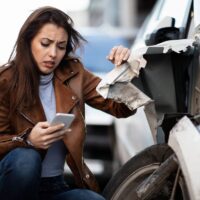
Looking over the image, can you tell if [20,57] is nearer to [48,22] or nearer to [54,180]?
[48,22]

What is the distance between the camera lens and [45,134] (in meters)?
3.10

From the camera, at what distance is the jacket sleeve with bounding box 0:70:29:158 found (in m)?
3.23

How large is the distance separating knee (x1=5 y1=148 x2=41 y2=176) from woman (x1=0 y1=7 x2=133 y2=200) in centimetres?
1

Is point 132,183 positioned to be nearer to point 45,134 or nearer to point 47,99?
point 45,134

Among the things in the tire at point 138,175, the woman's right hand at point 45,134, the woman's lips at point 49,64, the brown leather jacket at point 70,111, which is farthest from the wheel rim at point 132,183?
the woman's lips at point 49,64

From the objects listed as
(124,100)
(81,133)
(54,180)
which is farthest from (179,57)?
(54,180)

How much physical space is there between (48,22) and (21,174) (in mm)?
714

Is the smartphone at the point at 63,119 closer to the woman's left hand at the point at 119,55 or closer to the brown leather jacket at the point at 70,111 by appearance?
the brown leather jacket at the point at 70,111

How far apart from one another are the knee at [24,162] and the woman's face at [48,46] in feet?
1.37

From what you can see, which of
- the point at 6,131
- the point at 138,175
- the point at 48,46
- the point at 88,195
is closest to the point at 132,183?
the point at 138,175

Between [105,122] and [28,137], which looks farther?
[105,122]

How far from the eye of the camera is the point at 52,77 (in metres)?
3.43

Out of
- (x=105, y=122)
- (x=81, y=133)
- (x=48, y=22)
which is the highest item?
(x=48, y=22)

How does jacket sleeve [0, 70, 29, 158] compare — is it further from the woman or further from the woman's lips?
the woman's lips
